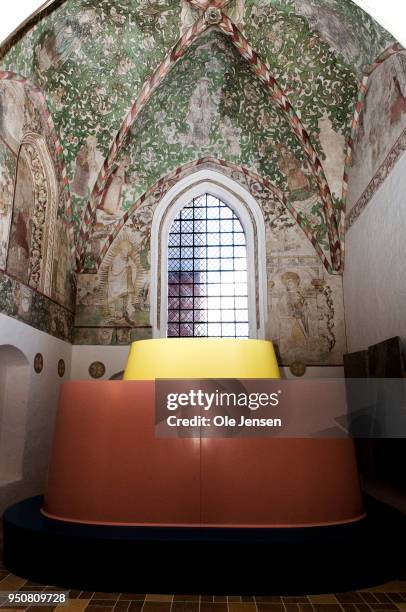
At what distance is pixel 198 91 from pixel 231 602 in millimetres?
10800

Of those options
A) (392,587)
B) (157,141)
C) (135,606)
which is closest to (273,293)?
(157,141)

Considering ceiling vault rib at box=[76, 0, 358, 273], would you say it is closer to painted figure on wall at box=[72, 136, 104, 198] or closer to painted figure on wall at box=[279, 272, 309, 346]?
painted figure on wall at box=[72, 136, 104, 198]

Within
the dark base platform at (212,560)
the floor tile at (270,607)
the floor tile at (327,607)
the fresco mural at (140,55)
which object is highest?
the fresco mural at (140,55)

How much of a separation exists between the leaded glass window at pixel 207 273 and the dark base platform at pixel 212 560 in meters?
7.50

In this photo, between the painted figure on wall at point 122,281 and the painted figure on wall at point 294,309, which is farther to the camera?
the painted figure on wall at point 122,281

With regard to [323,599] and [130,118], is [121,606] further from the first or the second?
[130,118]

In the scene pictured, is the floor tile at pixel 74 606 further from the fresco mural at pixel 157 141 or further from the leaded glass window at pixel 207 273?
the leaded glass window at pixel 207 273

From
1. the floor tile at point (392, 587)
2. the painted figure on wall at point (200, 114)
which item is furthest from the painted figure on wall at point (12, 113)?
the floor tile at point (392, 587)

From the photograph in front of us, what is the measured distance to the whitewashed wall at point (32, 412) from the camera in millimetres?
8258

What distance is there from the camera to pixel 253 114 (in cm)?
1204

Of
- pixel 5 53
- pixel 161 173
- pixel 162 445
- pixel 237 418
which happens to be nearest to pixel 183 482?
pixel 162 445

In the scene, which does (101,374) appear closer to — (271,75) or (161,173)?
(161,173)

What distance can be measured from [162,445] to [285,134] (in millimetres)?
8987

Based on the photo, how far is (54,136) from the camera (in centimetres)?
1043
